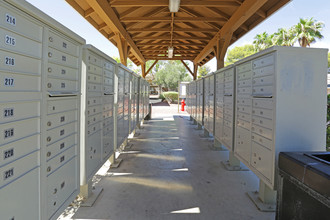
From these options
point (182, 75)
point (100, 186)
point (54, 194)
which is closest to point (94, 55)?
point (54, 194)

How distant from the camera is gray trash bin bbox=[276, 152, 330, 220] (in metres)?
1.36

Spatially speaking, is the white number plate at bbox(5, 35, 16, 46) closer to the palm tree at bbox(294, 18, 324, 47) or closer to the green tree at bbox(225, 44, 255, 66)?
the palm tree at bbox(294, 18, 324, 47)

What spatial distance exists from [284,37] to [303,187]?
20.8 metres

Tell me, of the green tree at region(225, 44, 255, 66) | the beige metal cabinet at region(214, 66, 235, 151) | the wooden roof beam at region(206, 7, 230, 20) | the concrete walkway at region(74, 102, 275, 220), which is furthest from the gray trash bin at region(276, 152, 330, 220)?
the green tree at region(225, 44, 255, 66)

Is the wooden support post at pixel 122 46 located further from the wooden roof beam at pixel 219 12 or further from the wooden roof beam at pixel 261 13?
the wooden roof beam at pixel 261 13

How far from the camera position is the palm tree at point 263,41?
2125cm

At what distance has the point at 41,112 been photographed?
1330 millimetres

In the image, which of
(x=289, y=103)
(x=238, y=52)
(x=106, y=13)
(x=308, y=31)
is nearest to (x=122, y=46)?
(x=106, y=13)

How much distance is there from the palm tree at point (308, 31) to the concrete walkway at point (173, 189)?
55.9ft

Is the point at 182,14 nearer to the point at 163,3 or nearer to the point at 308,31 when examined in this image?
the point at 163,3

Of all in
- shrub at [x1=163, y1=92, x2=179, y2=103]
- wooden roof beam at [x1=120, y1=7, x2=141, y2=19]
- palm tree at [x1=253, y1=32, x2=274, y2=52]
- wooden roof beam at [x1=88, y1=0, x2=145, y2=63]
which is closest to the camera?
wooden roof beam at [x1=88, y1=0, x2=145, y2=63]

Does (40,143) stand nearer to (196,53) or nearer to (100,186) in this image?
(100,186)

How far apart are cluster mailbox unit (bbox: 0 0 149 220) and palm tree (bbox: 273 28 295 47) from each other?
19513mm

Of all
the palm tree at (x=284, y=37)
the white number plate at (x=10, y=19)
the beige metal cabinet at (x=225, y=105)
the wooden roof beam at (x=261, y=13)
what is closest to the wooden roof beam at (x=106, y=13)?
the beige metal cabinet at (x=225, y=105)
